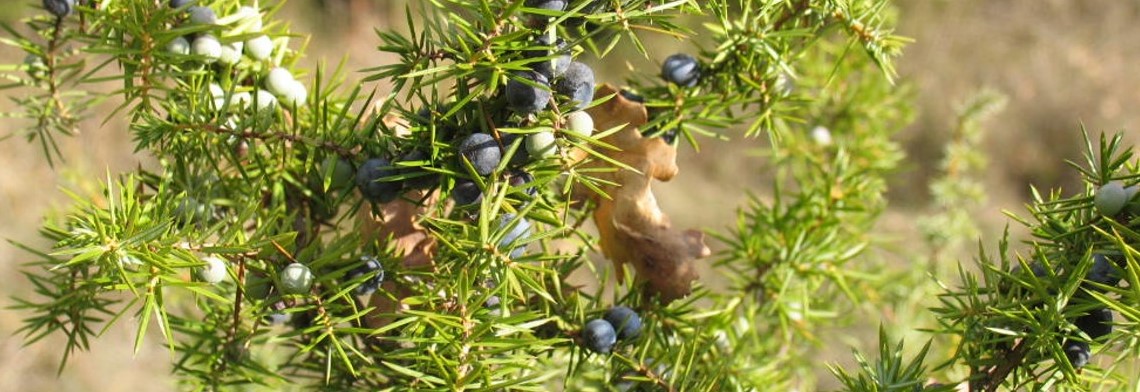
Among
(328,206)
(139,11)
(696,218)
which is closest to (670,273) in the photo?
(328,206)

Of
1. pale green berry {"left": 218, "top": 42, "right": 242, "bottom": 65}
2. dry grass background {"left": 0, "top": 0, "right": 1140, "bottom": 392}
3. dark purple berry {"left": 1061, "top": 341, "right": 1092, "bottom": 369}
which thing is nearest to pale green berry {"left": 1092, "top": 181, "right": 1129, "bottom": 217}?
dark purple berry {"left": 1061, "top": 341, "right": 1092, "bottom": 369}

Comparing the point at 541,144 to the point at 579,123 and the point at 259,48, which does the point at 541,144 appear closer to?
the point at 579,123

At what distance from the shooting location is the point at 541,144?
351mm

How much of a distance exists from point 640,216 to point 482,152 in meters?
0.13

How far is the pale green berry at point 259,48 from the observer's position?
45 cm

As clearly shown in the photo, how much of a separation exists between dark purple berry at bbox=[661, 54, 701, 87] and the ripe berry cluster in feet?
0.42

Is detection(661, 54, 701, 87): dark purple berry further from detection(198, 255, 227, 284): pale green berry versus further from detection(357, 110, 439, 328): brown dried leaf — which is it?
detection(198, 255, 227, 284): pale green berry

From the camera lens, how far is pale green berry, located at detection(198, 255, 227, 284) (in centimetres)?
37

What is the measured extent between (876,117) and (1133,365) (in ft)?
1.33

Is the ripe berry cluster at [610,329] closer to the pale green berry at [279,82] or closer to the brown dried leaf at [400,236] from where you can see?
the brown dried leaf at [400,236]

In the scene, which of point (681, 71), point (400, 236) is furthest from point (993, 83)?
point (400, 236)

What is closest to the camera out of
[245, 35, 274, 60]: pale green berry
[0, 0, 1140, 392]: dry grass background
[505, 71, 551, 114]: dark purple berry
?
[505, 71, 551, 114]: dark purple berry

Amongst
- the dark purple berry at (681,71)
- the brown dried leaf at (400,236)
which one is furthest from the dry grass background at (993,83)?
the brown dried leaf at (400,236)

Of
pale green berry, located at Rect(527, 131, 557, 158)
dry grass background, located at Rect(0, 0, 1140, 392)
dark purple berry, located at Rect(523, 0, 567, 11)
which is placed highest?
dry grass background, located at Rect(0, 0, 1140, 392)
